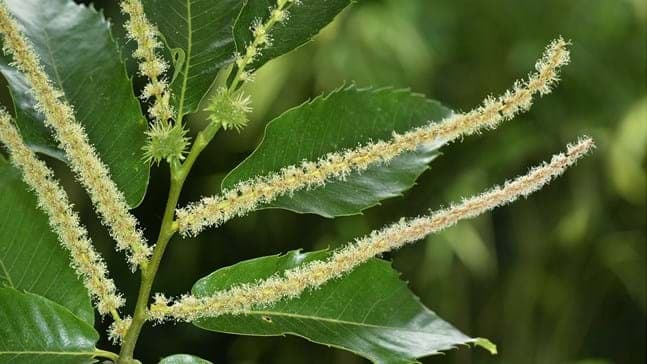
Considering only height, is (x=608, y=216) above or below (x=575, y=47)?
below

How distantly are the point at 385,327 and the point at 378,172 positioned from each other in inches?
3.2

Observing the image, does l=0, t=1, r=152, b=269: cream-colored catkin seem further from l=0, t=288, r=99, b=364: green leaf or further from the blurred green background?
the blurred green background

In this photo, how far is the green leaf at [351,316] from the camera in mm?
406

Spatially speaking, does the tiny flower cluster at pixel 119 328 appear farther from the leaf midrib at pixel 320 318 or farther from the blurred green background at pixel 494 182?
the blurred green background at pixel 494 182

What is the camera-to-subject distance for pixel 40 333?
0.39 m

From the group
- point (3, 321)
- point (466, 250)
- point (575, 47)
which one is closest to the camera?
point (3, 321)

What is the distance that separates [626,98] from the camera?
7.64ft

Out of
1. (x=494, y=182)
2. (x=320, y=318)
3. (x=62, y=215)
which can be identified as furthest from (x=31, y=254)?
(x=494, y=182)

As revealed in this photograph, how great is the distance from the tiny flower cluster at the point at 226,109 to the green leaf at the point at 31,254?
0.35ft

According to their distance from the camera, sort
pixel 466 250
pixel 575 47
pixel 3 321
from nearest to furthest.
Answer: pixel 3 321, pixel 466 250, pixel 575 47

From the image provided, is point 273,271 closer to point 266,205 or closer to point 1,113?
point 266,205

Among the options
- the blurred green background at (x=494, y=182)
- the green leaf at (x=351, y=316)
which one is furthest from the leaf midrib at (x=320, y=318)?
the blurred green background at (x=494, y=182)

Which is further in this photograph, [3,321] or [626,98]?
[626,98]

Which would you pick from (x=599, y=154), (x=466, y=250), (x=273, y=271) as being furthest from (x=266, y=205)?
(x=599, y=154)
